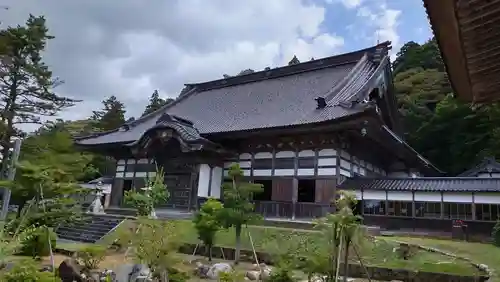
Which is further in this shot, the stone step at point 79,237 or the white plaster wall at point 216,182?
the white plaster wall at point 216,182

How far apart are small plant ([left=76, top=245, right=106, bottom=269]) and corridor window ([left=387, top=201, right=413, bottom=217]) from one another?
11.8 meters

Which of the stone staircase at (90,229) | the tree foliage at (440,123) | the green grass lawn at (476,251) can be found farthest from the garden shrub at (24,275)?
the tree foliage at (440,123)

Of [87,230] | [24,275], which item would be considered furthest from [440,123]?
[24,275]

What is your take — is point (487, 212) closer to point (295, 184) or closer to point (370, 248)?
point (370, 248)

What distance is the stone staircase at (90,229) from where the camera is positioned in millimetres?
15688

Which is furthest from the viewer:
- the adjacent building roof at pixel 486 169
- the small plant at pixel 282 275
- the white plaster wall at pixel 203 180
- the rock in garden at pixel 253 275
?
the adjacent building roof at pixel 486 169

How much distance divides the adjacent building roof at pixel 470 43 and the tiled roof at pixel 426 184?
13.2 m

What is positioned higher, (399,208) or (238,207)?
(399,208)

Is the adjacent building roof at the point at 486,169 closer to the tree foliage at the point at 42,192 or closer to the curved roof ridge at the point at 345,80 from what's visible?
the curved roof ridge at the point at 345,80

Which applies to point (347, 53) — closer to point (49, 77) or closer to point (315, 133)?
point (315, 133)

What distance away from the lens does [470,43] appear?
3.09 m

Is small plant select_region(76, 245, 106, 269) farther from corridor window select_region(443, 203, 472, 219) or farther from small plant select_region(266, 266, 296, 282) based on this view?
corridor window select_region(443, 203, 472, 219)

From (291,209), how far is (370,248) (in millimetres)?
6772

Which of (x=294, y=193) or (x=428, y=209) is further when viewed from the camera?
(x=294, y=193)
